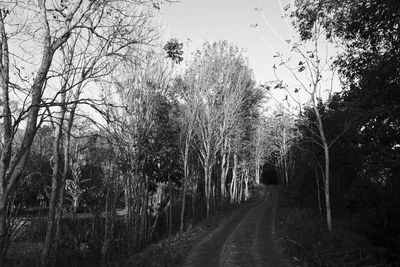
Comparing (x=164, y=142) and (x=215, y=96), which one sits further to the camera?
(x=215, y=96)

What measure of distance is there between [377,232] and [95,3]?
50.4ft

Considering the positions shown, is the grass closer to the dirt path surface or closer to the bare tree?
the dirt path surface

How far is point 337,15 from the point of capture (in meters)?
10.4

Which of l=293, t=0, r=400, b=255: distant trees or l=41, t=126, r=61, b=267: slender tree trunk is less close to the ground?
l=293, t=0, r=400, b=255: distant trees

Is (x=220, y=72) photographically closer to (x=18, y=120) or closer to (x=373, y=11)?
(x=373, y=11)

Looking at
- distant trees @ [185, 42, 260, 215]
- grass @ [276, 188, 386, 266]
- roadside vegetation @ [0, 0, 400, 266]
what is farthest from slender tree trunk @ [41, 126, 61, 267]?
distant trees @ [185, 42, 260, 215]

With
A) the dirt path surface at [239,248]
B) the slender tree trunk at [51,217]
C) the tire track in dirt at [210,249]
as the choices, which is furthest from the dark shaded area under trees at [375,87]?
the slender tree trunk at [51,217]

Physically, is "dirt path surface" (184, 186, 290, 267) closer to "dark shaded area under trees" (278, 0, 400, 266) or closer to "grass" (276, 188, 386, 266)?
"grass" (276, 188, 386, 266)

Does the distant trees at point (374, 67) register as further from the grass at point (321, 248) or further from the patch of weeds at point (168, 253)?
the patch of weeds at point (168, 253)

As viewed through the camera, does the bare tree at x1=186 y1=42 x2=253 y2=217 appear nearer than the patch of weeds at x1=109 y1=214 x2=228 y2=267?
No

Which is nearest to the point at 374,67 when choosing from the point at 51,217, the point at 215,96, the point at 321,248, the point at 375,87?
the point at 375,87

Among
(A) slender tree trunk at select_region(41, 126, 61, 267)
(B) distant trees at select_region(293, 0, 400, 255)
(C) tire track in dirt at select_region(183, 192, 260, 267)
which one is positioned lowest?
(C) tire track in dirt at select_region(183, 192, 260, 267)

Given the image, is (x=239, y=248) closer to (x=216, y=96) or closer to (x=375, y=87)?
(x=375, y=87)

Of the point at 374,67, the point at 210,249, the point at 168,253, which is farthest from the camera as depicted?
the point at 210,249
